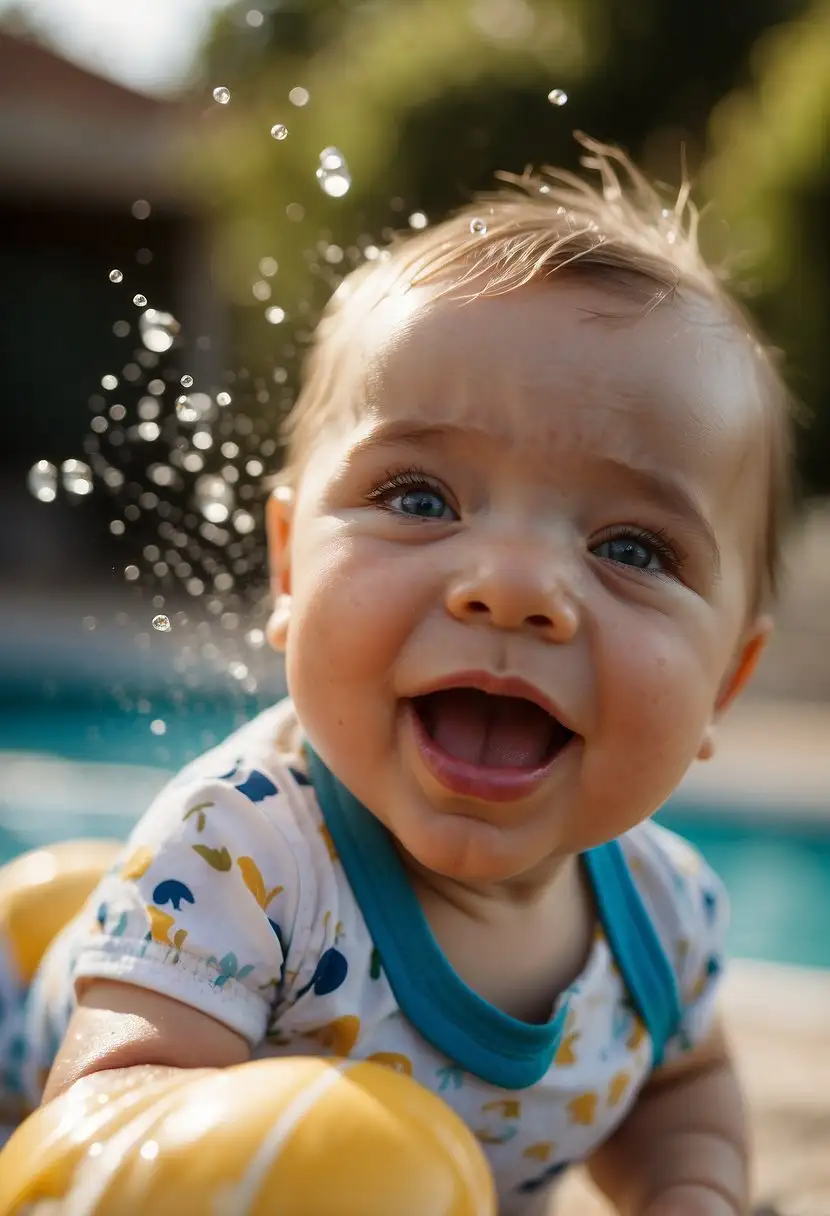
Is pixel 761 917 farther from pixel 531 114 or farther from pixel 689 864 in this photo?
pixel 531 114

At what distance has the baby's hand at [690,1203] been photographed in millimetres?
1771

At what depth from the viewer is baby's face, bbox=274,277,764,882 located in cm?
141

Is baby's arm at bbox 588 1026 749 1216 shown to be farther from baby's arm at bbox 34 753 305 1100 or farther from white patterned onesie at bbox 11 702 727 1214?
baby's arm at bbox 34 753 305 1100

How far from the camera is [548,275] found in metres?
1.54

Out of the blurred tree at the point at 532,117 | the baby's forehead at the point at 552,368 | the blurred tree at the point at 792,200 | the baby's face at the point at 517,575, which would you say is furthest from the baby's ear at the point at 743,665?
the blurred tree at the point at 792,200

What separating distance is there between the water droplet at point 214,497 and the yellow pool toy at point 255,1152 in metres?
1.96

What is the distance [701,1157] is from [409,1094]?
0.81 meters

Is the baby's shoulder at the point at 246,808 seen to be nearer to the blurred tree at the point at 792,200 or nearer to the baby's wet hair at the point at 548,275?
the baby's wet hair at the point at 548,275

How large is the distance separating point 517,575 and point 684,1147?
0.99 metres

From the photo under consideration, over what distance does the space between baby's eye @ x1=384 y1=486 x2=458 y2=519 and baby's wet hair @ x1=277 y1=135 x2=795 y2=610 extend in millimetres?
138

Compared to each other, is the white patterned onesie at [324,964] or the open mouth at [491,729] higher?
the open mouth at [491,729]

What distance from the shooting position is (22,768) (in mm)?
6543

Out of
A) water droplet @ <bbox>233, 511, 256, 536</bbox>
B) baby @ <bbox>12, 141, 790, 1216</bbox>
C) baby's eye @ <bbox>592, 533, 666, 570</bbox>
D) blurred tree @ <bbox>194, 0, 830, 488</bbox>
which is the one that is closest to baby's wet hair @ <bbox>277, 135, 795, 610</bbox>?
baby @ <bbox>12, 141, 790, 1216</bbox>

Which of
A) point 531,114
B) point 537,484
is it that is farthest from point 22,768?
point 531,114
